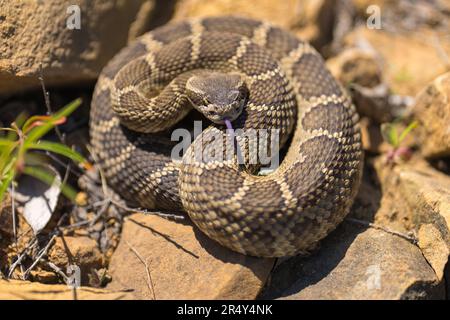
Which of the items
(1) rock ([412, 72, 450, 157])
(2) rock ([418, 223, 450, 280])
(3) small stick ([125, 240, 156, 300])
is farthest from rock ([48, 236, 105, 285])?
(1) rock ([412, 72, 450, 157])

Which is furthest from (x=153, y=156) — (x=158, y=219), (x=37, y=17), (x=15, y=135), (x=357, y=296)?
(x=357, y=296)

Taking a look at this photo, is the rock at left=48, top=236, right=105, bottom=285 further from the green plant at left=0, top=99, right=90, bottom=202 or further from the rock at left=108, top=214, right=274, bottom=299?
the green plant at left=0, top=99, right=90, bottom=202

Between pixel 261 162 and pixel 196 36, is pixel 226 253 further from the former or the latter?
pixel 196 36

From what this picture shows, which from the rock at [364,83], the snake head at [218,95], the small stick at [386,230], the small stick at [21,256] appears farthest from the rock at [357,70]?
the small stick at [21,256]

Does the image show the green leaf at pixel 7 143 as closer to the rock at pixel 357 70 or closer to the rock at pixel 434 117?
the rock at pixel 357 70

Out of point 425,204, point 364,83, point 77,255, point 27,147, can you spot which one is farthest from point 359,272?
point 27,147

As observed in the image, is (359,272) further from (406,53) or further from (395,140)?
(406,53)
